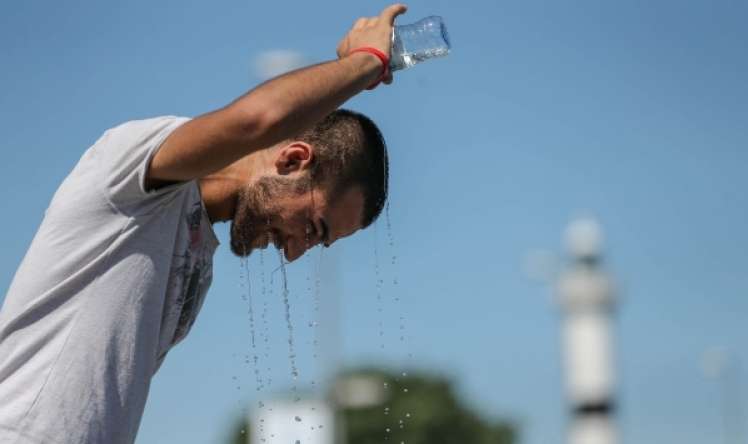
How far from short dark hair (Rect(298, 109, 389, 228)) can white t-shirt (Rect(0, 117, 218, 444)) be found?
0.59 meters

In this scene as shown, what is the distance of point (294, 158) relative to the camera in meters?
4.70

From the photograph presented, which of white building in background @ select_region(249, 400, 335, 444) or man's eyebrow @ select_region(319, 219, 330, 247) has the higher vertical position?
white building in background @ select_region(249, 400, 335, 444)

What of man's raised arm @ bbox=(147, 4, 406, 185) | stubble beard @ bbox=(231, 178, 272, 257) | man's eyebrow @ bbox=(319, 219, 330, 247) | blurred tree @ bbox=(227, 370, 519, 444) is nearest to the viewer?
man's raised arm @ bbox=(147, 4, 406, 185)

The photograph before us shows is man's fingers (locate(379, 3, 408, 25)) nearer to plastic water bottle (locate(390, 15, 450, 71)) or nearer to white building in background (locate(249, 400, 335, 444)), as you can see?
plastic water bottle (locate(390, 15, 450, 71))

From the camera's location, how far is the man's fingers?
4.56 meters

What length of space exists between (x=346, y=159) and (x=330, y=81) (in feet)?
2.09

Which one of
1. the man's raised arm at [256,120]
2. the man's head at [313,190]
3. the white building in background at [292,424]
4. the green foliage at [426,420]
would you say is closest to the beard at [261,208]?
the man's head at [313,190]

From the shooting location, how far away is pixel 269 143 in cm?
410

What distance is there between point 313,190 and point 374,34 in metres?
0.56

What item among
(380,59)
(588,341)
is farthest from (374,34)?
(588,341)

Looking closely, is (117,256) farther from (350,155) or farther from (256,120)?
(350,155)

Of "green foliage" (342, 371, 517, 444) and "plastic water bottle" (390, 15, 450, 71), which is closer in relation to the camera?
"plastic water bottle" (390, 15, 450, 71)

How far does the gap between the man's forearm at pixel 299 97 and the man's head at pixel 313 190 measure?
499mm

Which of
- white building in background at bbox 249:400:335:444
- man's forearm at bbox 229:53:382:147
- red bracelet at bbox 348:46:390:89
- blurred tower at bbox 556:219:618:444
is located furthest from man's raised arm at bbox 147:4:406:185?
blurred tower at bbox 556:219:618:444
